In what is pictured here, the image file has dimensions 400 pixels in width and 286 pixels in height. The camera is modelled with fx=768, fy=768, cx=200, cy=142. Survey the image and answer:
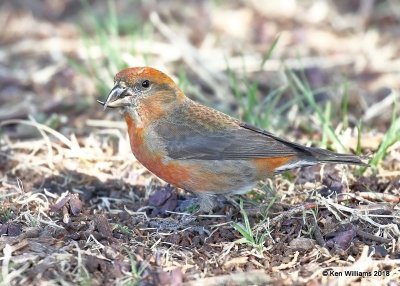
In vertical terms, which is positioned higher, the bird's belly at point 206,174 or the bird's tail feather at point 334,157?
the bird's tail feather at point 334,157

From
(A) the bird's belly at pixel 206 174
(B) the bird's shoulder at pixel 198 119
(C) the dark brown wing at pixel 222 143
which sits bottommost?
(A) the bird's belly at pixel 206 174

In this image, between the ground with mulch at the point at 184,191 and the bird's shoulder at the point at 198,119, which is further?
the bird's shoulder at the point at 198,119

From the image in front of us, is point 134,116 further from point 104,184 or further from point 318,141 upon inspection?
point 318,141

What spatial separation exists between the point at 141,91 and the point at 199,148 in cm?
60

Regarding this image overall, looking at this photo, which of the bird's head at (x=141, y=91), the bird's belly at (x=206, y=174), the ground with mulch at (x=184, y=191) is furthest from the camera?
the bird's head at (x=141, y=91)

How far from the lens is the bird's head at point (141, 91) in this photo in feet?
18.0

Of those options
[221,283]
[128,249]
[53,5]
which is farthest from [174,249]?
[53,5]

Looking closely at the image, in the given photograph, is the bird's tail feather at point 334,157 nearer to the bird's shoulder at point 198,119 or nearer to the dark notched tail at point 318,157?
the dark notched tail at point 318,157

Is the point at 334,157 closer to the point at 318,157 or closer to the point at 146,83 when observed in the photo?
the point at 318,157

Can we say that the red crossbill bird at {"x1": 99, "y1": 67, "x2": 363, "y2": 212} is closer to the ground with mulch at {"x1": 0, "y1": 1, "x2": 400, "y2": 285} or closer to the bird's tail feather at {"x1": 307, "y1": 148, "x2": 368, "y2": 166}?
the bird's tail feather at {"x1": 307, "y1": 148, "x2": 368, "y2": 166}

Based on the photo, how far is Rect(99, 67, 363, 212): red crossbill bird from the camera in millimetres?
5391

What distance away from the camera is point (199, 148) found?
5.45 m

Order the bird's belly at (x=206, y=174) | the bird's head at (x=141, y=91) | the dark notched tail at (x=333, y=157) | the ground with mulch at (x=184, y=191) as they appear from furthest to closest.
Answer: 1. the bird's head at (x=141, y=91)
2. the bird's belly at (x=206, y=174)
3. the dark notched tail at (x=333, y=157)
4. the ground with mulch at (x=184, y=191)

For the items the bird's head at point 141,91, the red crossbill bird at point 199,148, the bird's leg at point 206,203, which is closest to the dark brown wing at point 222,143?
the red crossbill bird at point 199,148
